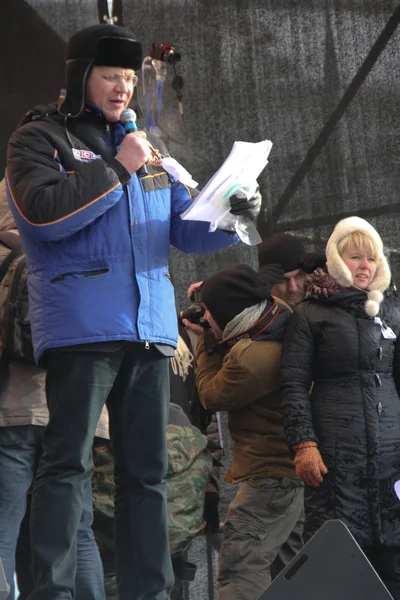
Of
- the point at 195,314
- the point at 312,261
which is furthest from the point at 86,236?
the point at 312,261

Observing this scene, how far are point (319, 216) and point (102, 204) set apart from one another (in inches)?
70.2

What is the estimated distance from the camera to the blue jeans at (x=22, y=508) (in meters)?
2.29

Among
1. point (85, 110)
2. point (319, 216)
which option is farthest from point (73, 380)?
point (319, 216)

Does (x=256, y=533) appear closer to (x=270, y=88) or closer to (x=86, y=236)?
(x=86, y=236)

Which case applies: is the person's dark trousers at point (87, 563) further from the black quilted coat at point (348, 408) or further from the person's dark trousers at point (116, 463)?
the black quilted coat at point (348, 408)

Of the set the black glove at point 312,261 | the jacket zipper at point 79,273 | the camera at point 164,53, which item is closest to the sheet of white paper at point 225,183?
the jacket zipper at point 79,273

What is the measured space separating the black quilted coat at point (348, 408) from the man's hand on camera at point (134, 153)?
885 millimetres

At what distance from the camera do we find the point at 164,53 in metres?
3.82

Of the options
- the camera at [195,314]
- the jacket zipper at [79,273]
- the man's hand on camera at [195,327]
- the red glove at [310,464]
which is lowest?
the red glove at [310,464]

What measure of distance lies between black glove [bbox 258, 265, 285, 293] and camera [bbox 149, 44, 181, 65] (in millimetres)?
1007

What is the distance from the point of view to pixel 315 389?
9.04ft

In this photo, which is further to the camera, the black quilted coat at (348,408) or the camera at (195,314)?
the camera at (195,314)

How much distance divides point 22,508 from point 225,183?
38.6 inches

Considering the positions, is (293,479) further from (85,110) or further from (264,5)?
(264,5)
